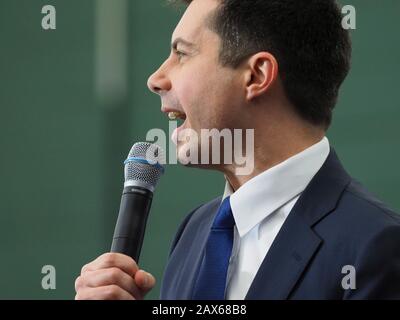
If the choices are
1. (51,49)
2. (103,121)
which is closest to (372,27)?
(103,121)

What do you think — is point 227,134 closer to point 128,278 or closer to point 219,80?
point 219,80

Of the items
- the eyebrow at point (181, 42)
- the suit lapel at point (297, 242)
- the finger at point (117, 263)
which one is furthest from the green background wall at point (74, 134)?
the finger at point (117, 263)

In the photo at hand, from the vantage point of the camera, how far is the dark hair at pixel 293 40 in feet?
5.33

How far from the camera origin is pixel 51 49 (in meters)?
3.77

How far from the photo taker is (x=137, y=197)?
1.48m

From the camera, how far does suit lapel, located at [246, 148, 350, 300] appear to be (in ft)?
4.64

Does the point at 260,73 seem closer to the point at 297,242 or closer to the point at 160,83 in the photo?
the point at 160,83

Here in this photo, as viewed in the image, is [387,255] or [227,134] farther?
[227,134]

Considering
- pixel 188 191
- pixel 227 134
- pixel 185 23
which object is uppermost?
pixel 185 23

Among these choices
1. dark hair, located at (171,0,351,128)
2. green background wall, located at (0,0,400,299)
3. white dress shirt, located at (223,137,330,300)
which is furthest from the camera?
green background wall, located at (0,0,400,299)

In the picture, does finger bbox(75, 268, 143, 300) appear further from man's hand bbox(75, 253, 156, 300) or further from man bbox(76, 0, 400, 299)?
man bbox(76, 0, 400, 299)

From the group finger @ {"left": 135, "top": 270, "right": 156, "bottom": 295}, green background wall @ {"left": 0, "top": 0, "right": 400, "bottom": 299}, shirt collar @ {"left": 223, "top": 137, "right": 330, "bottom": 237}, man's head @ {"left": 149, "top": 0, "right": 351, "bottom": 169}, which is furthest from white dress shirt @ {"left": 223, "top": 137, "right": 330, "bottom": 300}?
green background wall @ {"left": 0, "top": 0, "right": 400, "bottom": 299}

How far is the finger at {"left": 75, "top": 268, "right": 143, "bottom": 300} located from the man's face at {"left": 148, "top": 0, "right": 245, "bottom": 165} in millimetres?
398
